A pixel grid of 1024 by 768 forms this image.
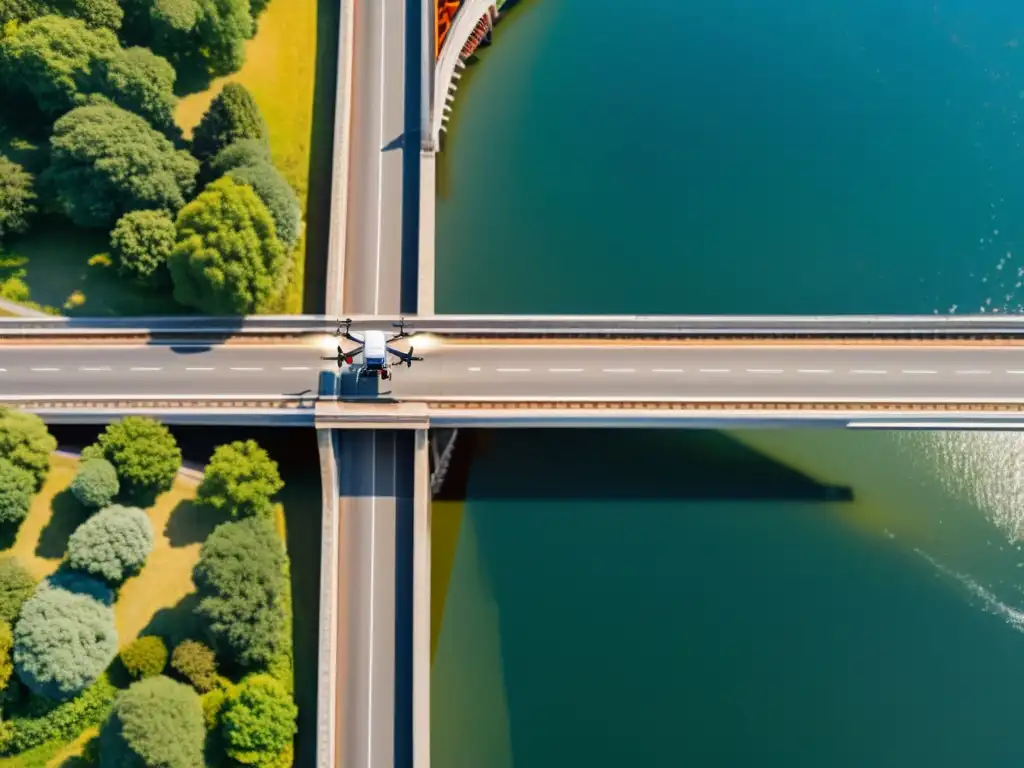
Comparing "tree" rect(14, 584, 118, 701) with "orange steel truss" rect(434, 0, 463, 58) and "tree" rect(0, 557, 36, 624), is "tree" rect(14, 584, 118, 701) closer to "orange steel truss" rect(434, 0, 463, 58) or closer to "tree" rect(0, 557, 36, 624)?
"tree" rect(0, 557, 36, 624)

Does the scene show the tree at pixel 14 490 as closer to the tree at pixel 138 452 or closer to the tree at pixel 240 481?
the tree at pixel 138 452

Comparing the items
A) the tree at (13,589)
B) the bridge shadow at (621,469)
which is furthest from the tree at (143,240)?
the bridge shadow at (621,469)

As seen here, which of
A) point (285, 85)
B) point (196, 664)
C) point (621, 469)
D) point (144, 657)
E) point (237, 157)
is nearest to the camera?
point (196, 664)

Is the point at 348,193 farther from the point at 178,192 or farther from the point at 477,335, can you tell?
the point at 477,335

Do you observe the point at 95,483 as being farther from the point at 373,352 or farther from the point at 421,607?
the point at 421,607

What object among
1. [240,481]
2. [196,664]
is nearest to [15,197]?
[240,481]

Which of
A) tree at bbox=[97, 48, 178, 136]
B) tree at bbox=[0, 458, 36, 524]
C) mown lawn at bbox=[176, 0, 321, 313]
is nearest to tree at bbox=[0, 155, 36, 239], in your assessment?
tree at bbox=[97, 48, 178, 136]
